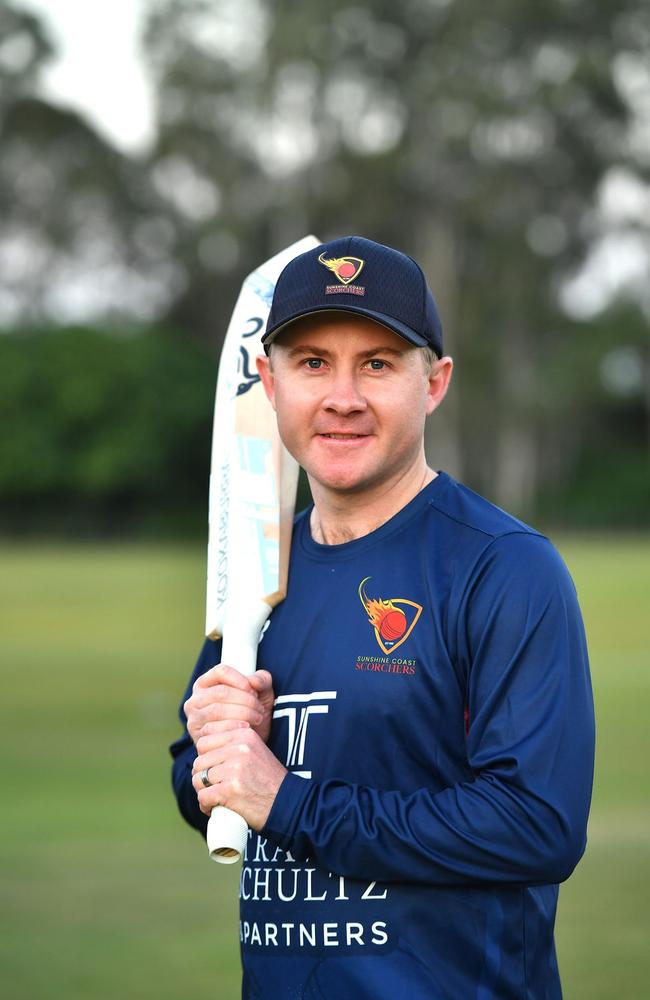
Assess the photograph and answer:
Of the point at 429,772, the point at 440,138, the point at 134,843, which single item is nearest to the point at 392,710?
the point at 429,772

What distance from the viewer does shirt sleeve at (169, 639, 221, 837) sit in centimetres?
258

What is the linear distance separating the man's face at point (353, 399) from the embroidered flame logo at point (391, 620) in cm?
20

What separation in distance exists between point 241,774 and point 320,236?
38.5m

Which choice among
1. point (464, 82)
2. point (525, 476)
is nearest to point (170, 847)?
point (464, 82)

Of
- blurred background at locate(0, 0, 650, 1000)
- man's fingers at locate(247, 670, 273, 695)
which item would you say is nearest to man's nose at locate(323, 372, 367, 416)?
man's fingers at locate(247, 670, 273, 695)

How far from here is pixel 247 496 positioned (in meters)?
2.80

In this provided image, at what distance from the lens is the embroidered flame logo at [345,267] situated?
2246 millimetres

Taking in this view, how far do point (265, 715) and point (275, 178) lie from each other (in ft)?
122

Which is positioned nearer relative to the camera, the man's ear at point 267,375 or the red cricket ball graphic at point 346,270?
the red cricket ball graphic at point 346,270

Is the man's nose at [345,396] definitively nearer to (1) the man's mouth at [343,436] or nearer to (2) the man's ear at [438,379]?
(1) the man's mouth at [343,436]

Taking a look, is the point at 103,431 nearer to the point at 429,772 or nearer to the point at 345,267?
the point at 345,267

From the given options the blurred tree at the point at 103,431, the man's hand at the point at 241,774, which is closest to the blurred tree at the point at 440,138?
the blurred tree at the point at 103,431

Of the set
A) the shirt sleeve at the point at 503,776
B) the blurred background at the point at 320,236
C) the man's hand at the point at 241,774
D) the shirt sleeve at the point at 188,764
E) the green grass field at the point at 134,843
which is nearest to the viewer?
the shirt sleeve at the point at 503,776

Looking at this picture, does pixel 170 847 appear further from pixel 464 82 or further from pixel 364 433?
pixel 464 82
